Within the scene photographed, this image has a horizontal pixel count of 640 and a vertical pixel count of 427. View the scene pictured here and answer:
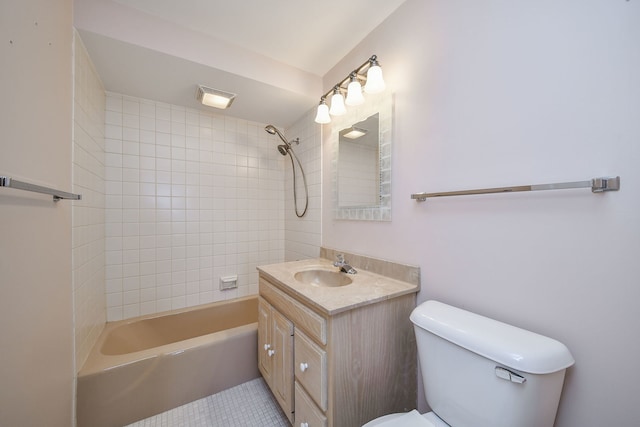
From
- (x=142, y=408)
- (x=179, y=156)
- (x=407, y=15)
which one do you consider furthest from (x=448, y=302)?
(x=179, y=156)

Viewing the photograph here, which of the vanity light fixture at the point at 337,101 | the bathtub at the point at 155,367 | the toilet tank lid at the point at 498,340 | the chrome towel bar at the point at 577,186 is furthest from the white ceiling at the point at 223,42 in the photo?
the bathtub at the point at 155,367

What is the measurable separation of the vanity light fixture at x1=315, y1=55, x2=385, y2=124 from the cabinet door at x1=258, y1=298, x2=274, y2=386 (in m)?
1.32

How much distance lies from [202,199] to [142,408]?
→ 1476mm

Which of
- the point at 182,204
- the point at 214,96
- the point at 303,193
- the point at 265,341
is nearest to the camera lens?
the point at 265,341

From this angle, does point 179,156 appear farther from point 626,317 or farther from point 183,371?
point 626,317

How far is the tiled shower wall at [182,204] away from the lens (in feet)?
5.89

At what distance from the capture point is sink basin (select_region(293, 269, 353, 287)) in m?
1.42

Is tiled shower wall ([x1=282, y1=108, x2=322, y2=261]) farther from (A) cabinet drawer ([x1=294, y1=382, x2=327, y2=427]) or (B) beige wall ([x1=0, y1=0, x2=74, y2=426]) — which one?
(B) beige wall ([x1=0, y1=0, x2=74, y2=426])

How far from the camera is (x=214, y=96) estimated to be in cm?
170

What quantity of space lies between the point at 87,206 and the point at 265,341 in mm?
1371

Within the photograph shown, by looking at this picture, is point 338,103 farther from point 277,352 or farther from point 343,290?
point 277,352

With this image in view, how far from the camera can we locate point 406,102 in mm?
1238

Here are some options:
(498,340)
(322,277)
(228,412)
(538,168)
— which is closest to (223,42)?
(322,277)

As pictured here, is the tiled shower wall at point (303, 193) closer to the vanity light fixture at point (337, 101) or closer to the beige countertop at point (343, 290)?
the vanity light fixture at point (337, 101)
